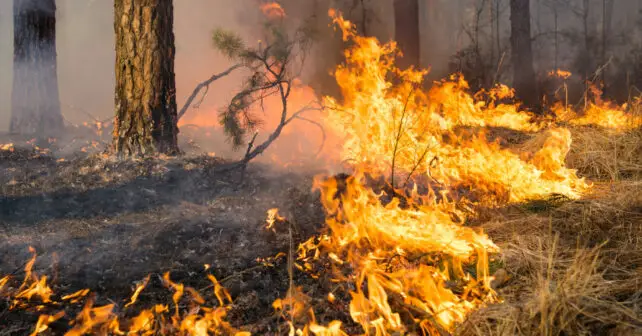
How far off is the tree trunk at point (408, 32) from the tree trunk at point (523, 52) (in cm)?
251

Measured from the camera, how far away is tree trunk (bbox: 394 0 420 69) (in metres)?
10.9

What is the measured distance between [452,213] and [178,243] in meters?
2.45

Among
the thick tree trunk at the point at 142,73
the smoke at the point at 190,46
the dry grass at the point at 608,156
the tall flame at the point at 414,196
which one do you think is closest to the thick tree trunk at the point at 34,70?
the smoke at the point at 190,46

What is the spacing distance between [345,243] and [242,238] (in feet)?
2.91

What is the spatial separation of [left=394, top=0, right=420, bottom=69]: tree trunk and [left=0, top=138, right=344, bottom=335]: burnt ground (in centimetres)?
650

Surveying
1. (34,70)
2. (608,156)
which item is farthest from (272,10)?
(608,156)

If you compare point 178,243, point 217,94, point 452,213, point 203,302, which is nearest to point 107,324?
point 203,302

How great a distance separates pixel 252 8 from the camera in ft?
47.4

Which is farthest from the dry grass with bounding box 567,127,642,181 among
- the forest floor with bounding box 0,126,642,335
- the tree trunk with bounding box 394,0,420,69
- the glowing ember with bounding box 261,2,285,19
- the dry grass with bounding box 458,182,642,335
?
the glowing ember with bounding box 261,2,285,19

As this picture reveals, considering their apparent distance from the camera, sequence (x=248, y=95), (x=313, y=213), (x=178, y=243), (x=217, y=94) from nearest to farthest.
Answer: (x=178, y=243), (x=313, y=213), (x=248, y=95), (x=217, y=94)

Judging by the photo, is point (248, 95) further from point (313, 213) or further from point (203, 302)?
point (203, 302)

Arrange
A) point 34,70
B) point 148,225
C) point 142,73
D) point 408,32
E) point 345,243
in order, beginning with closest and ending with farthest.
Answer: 1. point 345,243
2. point 148,225
3. point 142,73
4. point 34,70
5. point 408,32

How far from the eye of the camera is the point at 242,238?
12.5ft

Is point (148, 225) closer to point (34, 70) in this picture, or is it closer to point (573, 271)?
point (573, 271)
